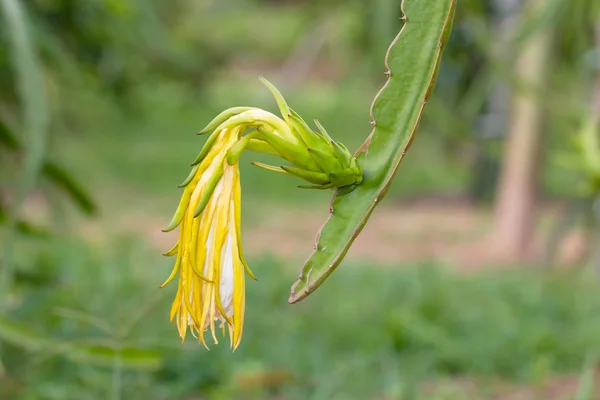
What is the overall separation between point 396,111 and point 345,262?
258 cm

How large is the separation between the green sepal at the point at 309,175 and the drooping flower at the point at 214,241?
6 centimetres

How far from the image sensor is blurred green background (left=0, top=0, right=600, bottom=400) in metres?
1.55

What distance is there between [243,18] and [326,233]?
405 inches

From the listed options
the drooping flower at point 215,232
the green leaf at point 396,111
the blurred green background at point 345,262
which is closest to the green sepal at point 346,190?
the green leaf at point 396,111

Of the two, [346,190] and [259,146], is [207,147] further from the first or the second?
[346,190]

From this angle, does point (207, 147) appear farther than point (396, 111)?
No

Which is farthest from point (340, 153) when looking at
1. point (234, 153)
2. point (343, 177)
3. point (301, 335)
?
point (301, 335)

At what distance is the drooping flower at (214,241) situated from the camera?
618 mm

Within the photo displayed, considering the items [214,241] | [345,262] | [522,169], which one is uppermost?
[522,169]

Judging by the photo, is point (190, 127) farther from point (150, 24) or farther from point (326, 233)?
point (326, 233)

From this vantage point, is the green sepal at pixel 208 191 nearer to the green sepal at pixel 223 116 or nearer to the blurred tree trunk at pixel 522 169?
the green sepal at pixel 223 116

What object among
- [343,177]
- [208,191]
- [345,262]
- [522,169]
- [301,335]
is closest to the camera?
[208,191]

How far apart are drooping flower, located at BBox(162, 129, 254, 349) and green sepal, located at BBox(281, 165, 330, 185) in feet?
0.20

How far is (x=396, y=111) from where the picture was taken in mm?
736
